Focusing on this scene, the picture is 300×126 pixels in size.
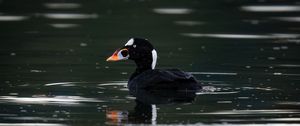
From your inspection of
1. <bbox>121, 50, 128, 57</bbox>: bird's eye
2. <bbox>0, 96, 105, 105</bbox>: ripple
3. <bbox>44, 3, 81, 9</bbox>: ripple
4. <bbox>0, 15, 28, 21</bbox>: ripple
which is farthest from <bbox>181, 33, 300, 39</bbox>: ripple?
<bbox>0, 96, 105, 105</bbox>: ripple

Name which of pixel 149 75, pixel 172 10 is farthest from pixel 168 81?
pixel 172 10

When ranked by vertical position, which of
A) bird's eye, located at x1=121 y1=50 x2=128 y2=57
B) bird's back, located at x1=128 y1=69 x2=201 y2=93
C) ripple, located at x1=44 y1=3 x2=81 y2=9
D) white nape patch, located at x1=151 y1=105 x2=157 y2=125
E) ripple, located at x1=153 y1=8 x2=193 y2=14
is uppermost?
ripple, located at x1=44 y1=3 x2=81 y2=9

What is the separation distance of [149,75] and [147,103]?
4.24 ft

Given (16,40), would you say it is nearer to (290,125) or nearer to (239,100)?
(239,100)

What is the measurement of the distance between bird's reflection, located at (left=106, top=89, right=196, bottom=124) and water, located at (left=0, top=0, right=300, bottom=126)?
1cm

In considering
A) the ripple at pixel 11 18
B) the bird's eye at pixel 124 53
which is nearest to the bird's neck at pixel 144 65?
the bird's eye at pixel 124 53

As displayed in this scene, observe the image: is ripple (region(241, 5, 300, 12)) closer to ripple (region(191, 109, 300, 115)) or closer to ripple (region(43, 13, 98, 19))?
ripple (region(43, 13, 98, 19))

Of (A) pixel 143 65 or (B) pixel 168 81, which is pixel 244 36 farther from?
(B) pixel 168 81

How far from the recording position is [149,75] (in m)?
14.7

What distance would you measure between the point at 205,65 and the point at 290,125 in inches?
247

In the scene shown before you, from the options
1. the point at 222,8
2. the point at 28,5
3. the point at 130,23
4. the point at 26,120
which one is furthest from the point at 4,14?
the point at 26,120

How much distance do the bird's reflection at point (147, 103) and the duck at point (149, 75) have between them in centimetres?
7

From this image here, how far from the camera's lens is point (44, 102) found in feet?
43.7

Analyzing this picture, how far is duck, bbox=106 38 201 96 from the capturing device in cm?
1424
